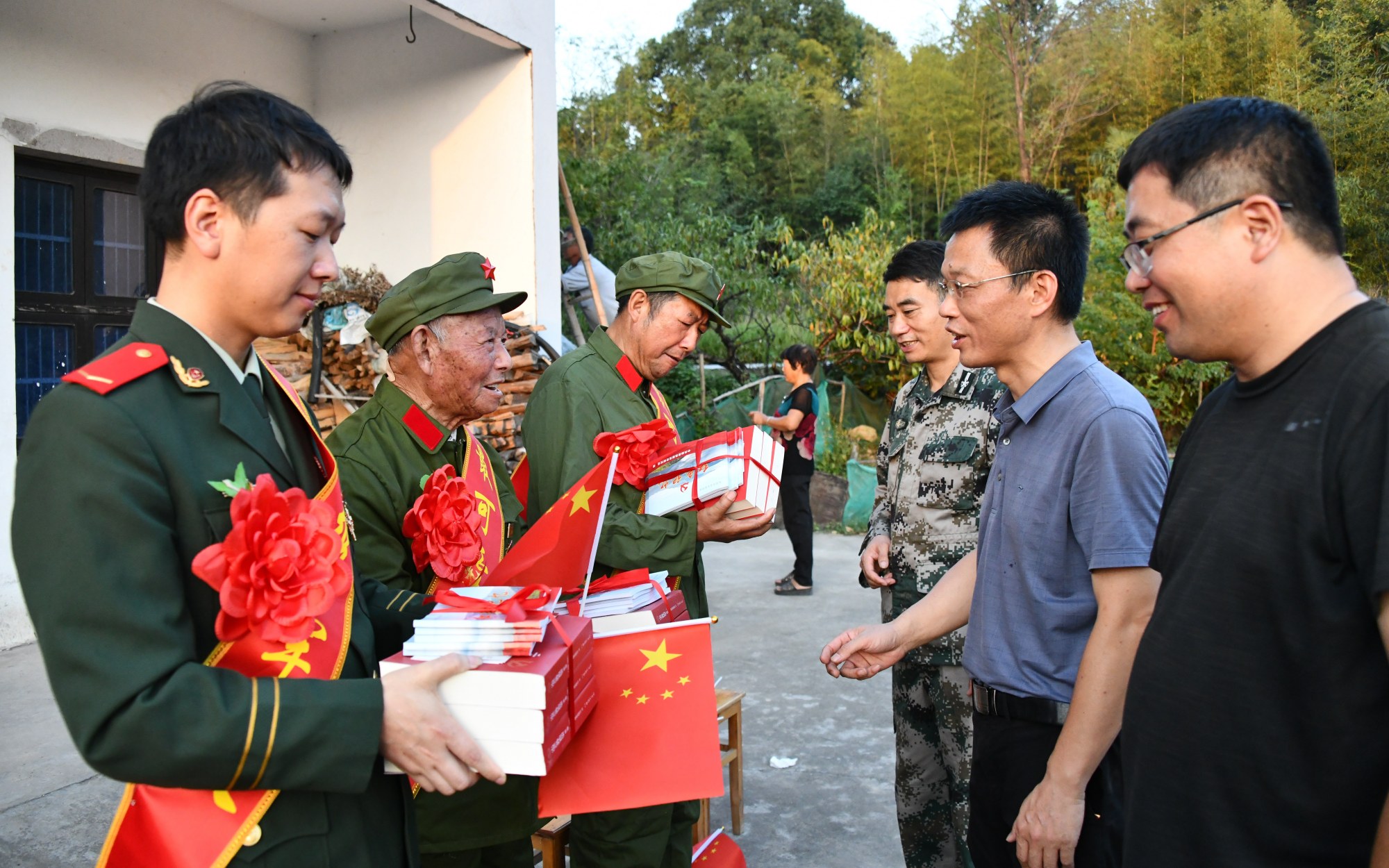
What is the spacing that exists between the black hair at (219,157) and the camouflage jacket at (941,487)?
2119mm

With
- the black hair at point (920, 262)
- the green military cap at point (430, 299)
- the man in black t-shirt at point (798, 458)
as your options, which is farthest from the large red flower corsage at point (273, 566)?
the man in black t-shirt at point (798, 458)

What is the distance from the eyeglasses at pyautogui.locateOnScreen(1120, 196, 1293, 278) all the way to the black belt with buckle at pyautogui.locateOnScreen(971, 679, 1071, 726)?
862mm

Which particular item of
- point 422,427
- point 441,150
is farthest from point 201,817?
point 441,150

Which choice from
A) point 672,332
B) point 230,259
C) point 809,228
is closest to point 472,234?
point 672,332

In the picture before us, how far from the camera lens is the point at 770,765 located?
4.30m

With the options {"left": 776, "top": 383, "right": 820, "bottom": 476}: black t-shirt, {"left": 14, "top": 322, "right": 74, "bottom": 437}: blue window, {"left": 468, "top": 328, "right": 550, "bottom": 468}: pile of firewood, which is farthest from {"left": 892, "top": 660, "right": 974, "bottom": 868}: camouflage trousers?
{"left": 14, "top": 322, "right": 74, "bottom": 437}: blue window

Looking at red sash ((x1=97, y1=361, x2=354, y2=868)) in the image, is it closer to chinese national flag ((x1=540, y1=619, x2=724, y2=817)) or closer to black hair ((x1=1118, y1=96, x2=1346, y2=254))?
chinese national flag ((x1=540, y1=619, x2=724, y2=817))

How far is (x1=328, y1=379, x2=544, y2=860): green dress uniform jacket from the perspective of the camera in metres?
2.24

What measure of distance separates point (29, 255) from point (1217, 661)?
6.05m

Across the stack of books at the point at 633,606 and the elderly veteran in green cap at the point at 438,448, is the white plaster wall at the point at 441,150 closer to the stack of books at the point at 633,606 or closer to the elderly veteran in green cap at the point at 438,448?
the elderly veteran in green cap at the point at 438,448

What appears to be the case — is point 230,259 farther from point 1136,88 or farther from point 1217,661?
point 1136,88

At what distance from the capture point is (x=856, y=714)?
15.9 ft

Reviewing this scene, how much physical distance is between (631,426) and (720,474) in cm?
38

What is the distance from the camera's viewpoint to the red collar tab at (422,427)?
2.41 metres
